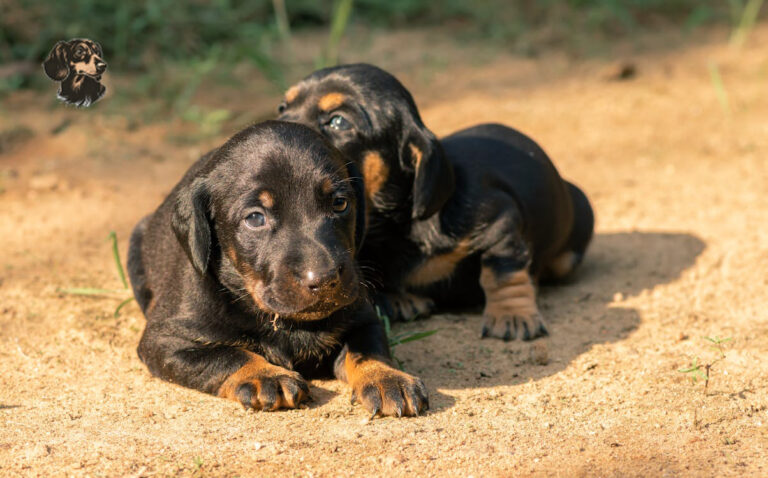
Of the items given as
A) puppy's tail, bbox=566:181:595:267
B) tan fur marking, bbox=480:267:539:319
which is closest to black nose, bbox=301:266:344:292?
tan fur marking, bbox=480:267:539:319

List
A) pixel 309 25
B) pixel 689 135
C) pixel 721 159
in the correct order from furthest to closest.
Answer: pixel 309 25, pixel 689 135, pixel 721 159

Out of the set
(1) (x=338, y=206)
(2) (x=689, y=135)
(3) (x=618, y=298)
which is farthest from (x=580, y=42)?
(1) (x=338, y=206)

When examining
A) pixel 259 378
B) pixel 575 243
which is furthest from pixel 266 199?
pixel 575 243

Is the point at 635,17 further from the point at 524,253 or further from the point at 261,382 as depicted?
the point at 261,382

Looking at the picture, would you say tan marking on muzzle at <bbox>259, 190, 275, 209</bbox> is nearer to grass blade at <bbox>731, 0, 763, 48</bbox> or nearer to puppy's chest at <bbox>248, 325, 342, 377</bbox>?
puppy's chest at <bbox>248, 325, 342, 377</bbox>

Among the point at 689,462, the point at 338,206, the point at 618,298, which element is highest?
the point at 338,206
